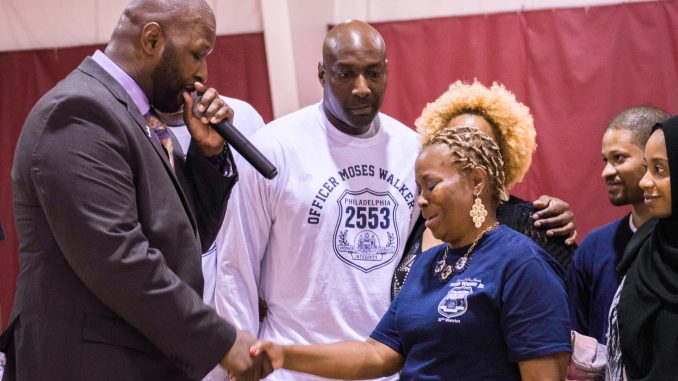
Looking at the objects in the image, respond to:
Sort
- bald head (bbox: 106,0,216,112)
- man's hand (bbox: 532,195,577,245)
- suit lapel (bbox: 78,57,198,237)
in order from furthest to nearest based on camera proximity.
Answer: man's hand (bbox: 532,195,577,245) → bald head (bbox: 106,0,216,112) → suit lapel (bbox: 78,57,198,237)

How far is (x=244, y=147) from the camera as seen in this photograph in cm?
251

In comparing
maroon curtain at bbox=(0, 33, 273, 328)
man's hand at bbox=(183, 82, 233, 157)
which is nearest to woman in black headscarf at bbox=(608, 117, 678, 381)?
man's hand at bbox=(183, 82, 233, 157)

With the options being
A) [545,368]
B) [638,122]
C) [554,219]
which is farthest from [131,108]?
[638,122]

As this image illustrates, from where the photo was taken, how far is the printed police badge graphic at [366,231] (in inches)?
130

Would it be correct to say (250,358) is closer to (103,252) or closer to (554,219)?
(103,252)

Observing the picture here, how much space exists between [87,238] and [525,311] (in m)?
1.20

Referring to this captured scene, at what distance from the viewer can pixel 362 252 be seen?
131 inches

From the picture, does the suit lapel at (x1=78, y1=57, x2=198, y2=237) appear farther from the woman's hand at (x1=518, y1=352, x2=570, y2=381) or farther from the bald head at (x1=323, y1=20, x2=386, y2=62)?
the bald head at (x1=323, y1=20, x2=386, y2=62)

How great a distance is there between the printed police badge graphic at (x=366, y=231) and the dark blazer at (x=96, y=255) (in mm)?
1139

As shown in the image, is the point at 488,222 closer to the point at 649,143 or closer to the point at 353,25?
the point at 649,143

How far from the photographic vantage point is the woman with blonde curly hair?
10.7ft

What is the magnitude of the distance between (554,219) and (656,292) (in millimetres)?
704

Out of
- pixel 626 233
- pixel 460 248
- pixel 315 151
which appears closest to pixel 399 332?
pixel 460 248

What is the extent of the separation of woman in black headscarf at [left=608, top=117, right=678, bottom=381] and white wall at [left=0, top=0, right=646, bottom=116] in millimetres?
3385
